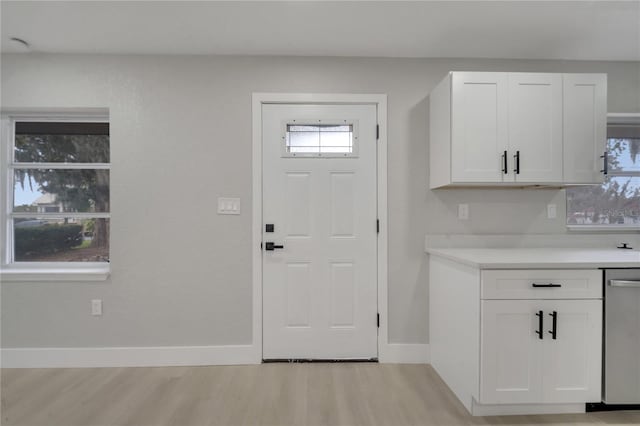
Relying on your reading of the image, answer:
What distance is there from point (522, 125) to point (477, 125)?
31 centimetres

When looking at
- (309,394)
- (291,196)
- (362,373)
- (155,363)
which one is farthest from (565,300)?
(155,363)

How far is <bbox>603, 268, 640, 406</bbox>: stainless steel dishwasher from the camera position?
5.67ft

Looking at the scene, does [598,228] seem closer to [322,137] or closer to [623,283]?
[623,283]

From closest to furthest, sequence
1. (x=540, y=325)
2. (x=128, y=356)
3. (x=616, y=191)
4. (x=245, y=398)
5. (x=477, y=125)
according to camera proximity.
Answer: (x=540, y=325)
(x=245, y=398)
(x=477, y=125)
(x=128, y=356)
(x=616, y=191)

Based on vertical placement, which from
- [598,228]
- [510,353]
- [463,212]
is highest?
[463,212]

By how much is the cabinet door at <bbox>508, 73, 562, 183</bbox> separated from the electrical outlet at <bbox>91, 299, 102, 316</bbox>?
3219mm

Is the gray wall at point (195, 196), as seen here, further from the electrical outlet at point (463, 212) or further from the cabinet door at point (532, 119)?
the cabinet door at point (532, 119)

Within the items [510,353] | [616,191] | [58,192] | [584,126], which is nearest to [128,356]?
[58,192]

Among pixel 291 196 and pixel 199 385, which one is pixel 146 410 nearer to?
pixel 199 385

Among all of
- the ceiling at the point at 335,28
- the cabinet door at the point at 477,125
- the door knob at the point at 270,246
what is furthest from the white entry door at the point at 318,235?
the cabinet door at the point at 477,125

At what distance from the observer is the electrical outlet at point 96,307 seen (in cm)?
236

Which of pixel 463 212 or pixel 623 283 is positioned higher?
pixel 463 212

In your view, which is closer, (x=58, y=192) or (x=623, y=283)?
(x=623, y=283)

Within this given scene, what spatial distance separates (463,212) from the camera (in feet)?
7.95
